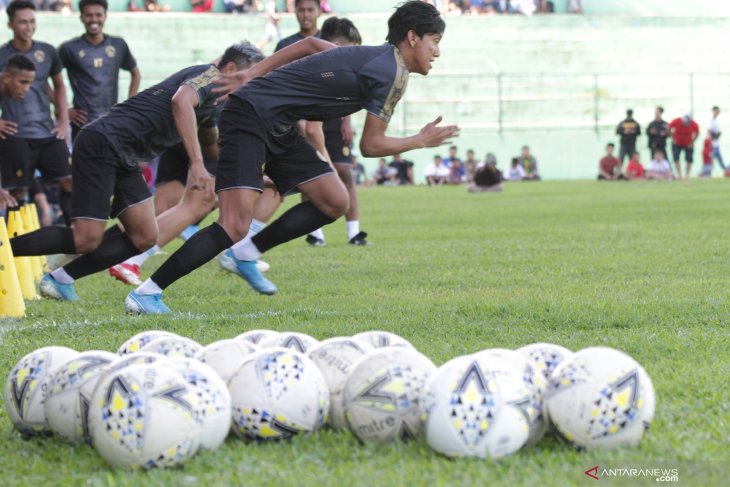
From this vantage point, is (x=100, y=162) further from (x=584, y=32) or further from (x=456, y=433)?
(x=584, y=32)

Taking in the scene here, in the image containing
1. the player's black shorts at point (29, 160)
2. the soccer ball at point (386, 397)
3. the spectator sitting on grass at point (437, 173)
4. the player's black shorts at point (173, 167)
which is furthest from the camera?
the spectator sitting on grass at point (437, 173)

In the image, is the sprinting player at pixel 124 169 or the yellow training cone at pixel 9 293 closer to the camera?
the yellow training cone at pixel 9 293

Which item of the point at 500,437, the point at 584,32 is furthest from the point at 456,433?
the point at 584,32

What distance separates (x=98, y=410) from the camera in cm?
361

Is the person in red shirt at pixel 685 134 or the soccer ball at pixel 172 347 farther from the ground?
the soccer ball at pixel 172 347

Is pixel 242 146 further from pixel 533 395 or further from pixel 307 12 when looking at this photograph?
pixel 307 12

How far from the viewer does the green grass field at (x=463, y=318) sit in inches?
139

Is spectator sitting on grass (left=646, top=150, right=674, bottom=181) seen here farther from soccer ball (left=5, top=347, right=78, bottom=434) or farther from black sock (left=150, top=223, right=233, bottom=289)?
soccer ball (left=5, top=347, right=78, bottom=434)

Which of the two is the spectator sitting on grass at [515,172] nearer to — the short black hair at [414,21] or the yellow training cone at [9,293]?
the yellow training cone at [9,293]

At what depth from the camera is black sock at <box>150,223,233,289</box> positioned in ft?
23.1

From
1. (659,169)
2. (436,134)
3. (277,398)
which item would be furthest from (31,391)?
(659,169)

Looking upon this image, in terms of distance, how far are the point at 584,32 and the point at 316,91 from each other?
40.1 meters

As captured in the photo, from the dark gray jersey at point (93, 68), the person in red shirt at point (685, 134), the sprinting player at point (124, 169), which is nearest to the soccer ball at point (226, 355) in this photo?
the sprinting player at point (124, 169)

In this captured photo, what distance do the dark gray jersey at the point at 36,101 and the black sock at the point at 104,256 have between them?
395cm
